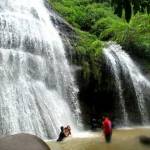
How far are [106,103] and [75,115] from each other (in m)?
2.69

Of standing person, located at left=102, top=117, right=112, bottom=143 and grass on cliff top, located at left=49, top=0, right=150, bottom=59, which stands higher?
grass on cliff top, located at left=49, top=0, right=150, bottom=59

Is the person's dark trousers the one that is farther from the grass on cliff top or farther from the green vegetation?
the grass on cliff top

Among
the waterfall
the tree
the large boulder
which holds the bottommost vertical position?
the waterfall

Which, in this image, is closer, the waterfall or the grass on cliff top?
the waterfall

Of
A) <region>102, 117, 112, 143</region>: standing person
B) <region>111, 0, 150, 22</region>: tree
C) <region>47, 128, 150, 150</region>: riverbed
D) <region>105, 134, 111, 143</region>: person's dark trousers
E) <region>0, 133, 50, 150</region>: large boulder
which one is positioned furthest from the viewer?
<region>105, 134, 111, 143</region>: person's dark trousers

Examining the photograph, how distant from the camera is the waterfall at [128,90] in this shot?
71.8ft

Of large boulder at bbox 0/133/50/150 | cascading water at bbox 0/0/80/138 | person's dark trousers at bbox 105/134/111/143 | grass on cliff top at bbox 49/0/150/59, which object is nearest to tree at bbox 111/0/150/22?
large boulder at bbox 0/133/50/150

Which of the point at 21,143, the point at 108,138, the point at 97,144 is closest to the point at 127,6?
the point at 21,143

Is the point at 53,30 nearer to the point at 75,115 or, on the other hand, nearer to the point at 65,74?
the point at 65,74

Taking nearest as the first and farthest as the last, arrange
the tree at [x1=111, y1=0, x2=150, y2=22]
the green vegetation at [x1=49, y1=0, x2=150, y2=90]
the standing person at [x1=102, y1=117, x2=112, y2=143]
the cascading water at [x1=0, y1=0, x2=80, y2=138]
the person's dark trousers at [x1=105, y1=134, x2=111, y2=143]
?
the tree at [x1=111, y1=0, x2=150, y2=22] → the standing person at [x1=102, y1=117, x2=112, y2=143] → the person's dark trousers at [x1=105, y1=134, x2=111, y2=143] → the cascading water at [x1=0, y1=0, x2=80, y2=138] → the green vegetation at [x1=49, y1=0, x2=150, y2=90]

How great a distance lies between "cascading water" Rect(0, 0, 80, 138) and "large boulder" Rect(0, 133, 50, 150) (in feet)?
28.1

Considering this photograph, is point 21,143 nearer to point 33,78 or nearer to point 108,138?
point 108,138

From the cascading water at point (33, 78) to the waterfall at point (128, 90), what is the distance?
2.62 m

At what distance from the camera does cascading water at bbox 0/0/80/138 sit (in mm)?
17266
